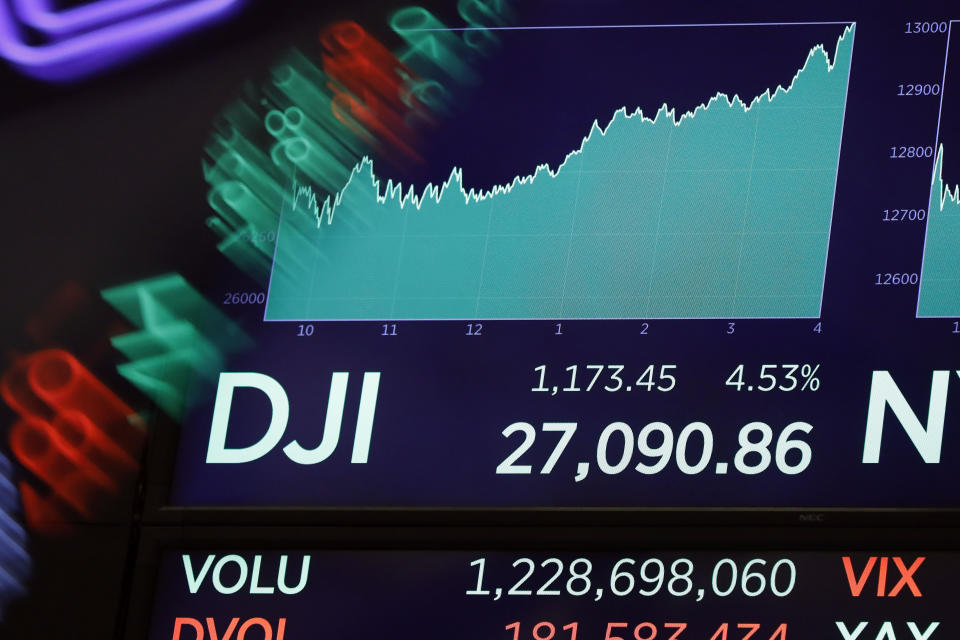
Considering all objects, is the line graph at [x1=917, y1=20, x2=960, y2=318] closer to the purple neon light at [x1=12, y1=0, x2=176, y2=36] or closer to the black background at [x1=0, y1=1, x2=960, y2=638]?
the black background at [x1=0, y1=1, x2=960, y2=638]

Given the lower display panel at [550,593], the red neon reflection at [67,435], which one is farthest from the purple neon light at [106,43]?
the lower display panel at [550,593]

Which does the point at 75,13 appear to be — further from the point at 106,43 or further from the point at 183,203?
the point at 183,203


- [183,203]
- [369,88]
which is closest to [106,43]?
[183,203]

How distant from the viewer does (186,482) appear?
3.78m

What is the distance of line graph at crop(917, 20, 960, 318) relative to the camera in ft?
11.8

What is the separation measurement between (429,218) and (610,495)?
0.76 metres

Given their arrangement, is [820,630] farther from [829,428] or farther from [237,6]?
[237,6]

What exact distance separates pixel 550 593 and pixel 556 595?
13mm

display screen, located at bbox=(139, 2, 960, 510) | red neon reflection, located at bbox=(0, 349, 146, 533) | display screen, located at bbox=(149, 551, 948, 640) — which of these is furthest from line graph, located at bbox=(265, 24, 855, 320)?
display screen, located at bbox=(149, 551, 948, 640)

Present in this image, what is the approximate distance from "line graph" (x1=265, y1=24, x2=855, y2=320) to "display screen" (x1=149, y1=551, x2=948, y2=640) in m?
0.54

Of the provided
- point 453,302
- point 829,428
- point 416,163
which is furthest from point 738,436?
point 416,163

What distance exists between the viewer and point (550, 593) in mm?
3525

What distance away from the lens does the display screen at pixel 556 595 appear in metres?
3.40

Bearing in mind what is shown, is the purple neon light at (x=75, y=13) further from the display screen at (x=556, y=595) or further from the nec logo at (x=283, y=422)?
the display screen at (x=556, y=595)
